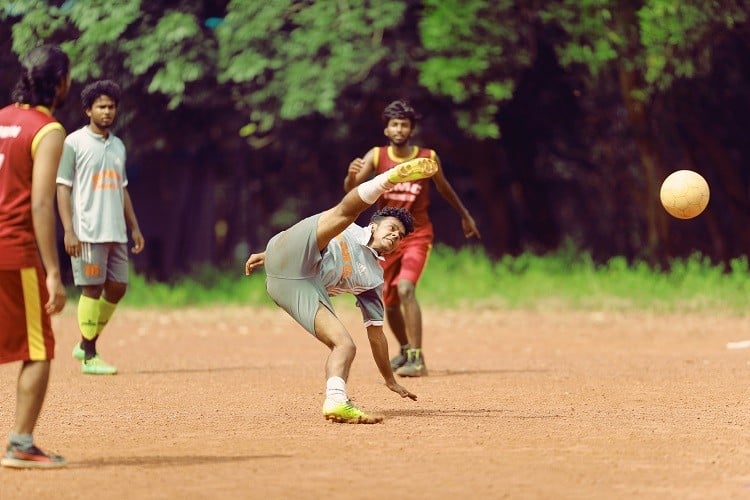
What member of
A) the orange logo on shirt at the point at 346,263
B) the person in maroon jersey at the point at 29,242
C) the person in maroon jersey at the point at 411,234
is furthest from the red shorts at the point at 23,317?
the person in maroon jersey at the point at 411,234

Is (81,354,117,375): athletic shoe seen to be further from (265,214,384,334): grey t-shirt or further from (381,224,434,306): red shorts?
(265,214,384,334): grey t-shirt

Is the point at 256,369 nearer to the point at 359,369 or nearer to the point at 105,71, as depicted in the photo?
the point at 359,369

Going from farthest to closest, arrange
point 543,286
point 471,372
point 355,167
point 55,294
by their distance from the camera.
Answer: point 543,286 < point 471,372 < point 355,167 < point 55,294

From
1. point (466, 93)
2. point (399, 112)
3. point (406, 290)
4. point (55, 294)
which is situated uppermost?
point (466, 93)

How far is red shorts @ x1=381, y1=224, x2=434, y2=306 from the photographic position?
10438 mm

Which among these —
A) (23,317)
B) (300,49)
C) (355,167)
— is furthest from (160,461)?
(300,49)

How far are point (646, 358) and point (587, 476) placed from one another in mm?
6528

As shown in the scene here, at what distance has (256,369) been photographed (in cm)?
1148

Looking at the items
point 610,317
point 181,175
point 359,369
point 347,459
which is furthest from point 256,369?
point 181,175

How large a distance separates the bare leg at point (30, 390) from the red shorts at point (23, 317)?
0.05m

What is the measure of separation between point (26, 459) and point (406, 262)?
16.0 feet

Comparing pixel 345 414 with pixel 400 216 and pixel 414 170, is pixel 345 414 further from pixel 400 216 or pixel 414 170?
pixel 414 170

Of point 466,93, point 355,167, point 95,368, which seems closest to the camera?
point 355,167

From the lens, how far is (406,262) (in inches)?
413
